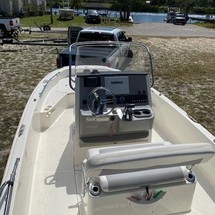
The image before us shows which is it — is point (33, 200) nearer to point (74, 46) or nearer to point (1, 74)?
point (74, 46)

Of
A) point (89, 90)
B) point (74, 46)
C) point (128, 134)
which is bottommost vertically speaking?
point (128, 134)

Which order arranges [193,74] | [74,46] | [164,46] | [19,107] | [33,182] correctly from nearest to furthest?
1. [33,182]
2. [74,46]
3. [19,107]
4. [193,74]
5. [164,46]

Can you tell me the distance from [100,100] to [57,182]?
37.3 inches

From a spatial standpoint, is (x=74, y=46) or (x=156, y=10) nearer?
(x=74, y=46)

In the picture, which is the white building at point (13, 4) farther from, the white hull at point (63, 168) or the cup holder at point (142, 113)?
the cup holder at point (142, 113)

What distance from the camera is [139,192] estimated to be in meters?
1.86

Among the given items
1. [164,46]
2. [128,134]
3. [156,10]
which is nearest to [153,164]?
[128,134]

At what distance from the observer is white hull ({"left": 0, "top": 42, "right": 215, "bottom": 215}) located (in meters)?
1.96

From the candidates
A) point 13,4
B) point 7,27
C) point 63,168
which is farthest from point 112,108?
point 13,4

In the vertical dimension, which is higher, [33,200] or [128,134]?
[128,134]

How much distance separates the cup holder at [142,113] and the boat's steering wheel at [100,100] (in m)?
0.25

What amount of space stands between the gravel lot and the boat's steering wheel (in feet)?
5.43

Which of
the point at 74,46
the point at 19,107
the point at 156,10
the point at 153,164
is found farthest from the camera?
the point at 156,10

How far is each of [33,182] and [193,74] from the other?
23.0 ft
